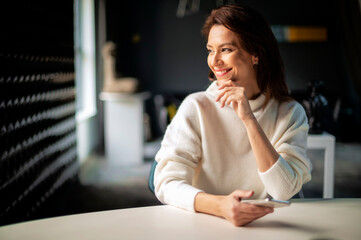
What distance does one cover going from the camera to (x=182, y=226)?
1.05 metres

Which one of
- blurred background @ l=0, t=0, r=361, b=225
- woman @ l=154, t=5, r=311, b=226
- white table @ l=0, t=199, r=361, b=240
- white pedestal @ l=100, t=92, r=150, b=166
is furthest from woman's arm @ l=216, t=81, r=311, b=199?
white pedestal @ l=100, t=92, r=150, b=166

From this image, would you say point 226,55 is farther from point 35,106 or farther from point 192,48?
point 192,48

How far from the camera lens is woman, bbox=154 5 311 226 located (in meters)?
1.31

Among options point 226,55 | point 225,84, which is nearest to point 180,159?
point 225,84

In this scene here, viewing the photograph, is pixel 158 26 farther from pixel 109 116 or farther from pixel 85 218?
pixel 85 218

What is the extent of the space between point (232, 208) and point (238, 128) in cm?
50

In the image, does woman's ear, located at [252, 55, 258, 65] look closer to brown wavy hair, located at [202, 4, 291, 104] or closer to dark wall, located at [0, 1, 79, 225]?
brown wavy hair, located at [202, 4, 291, 104]

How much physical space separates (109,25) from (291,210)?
5.87 metres

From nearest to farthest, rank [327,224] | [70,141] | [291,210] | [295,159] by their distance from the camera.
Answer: [327,224] → [291,210] → [295,159] → [70,141]

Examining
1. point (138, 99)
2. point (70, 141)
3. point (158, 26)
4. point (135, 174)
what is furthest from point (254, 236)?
point (158, 26)

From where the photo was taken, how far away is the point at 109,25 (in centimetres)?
653

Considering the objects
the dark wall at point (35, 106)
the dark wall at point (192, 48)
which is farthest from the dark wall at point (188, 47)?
the dark wall at point (35, 106)

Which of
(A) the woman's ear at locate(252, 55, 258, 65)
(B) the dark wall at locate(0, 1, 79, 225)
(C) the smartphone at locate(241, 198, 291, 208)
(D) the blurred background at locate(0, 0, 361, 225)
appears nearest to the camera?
(C) the smartphone at locate(241, 198, 291, 208)

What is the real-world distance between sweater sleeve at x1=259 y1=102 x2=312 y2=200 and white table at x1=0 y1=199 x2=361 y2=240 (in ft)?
0.39
